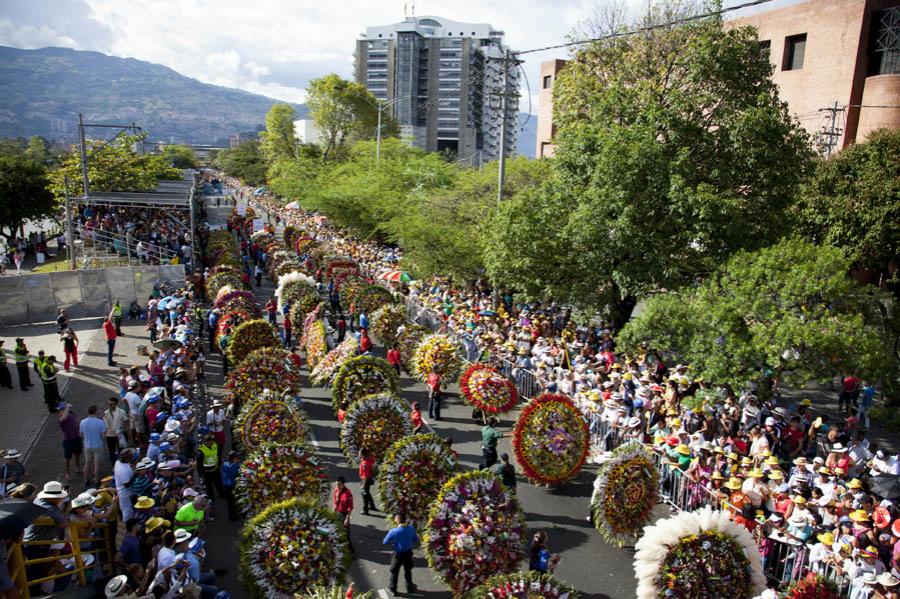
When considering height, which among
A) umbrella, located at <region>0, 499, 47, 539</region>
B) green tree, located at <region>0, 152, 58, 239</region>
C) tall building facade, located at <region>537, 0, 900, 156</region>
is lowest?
umbrella, located at <region>0, 499, 47, 539</region>

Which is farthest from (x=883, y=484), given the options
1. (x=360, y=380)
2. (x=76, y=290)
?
(x=76, y=290)

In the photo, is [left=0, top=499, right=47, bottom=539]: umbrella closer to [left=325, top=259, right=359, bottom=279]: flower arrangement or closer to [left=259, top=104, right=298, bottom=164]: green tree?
[left=325, top=259, right=359, bottom=279]: flower arrangement

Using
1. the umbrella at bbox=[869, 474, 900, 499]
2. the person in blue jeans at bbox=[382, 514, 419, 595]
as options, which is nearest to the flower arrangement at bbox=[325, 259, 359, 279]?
the person in blue jeans at bbox=[382, 514, 419, 595]

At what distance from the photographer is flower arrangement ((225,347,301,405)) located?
13.1m

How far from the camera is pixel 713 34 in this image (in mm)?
17156

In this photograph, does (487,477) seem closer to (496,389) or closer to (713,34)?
(496,389)

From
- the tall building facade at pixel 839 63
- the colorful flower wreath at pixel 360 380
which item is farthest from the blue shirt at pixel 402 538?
the tall building facade at pixel 839 63

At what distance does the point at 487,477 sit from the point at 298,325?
1228 centimetres

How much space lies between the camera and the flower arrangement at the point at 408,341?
1694 centimetres

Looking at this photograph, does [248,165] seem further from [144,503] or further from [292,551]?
[292,551]

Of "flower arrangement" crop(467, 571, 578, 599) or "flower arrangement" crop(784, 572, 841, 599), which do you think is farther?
"flower arrangement" crop(784, 572, 841, 599)

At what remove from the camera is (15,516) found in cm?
549

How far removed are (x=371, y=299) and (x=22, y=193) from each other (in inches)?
1112

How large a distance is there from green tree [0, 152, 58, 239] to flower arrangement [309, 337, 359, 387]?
3096 cm
